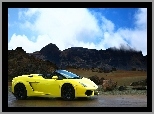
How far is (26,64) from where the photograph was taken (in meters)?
10.5

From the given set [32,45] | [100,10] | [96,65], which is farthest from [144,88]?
[32,45]

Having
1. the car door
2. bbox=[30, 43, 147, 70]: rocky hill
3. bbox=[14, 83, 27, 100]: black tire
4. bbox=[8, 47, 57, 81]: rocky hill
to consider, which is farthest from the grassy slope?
bbox=[14, 83, 27, 100]: black tire

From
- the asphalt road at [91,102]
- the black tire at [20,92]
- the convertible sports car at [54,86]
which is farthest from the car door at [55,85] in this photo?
the black tire at [20,92]

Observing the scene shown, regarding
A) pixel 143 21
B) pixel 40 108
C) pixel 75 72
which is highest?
pixel 143 21

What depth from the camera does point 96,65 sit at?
1055 cm

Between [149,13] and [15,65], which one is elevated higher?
[149,13]

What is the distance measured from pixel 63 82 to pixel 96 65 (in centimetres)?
80

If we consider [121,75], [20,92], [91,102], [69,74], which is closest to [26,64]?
[20,92]

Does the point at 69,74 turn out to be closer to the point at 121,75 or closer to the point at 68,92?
the point at 68,92

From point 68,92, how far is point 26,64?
3.56ft

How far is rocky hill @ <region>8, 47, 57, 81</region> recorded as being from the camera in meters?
10.4

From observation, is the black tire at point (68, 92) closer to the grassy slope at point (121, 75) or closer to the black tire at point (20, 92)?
the grassy slope at point (121, 75)

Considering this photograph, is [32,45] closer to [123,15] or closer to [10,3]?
[10,3]

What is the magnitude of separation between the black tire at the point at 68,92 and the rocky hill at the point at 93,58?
0.43 meters
